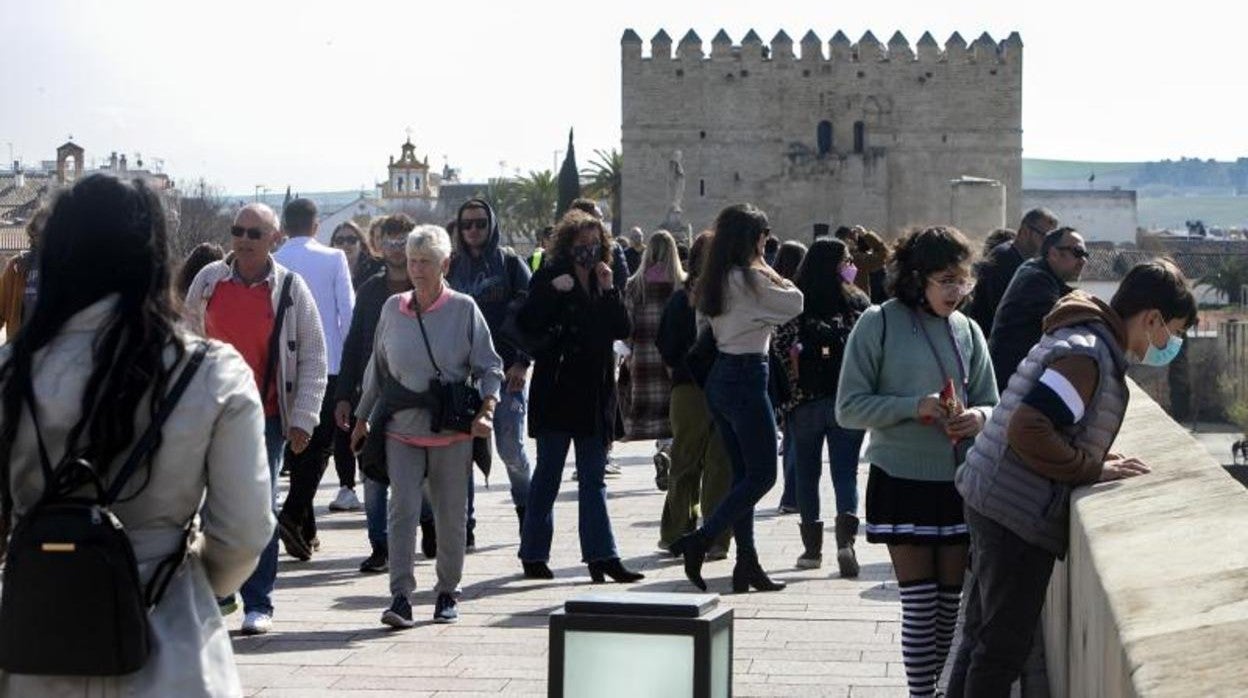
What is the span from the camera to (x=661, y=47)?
91.2 meters

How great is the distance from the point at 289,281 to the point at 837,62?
85.7 metres

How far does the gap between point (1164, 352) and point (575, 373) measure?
4.05 metres

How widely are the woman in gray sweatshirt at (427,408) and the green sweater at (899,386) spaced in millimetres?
2112

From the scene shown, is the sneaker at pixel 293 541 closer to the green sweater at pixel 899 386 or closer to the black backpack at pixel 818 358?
the black backpack at pixel 818 358

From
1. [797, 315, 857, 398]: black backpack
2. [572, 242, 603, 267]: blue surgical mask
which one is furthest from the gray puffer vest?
[797, 315, 857, 398]: black backpack

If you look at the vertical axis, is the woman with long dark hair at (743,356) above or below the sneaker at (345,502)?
above

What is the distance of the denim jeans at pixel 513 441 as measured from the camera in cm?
1085

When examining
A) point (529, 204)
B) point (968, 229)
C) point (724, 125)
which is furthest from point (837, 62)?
point (529, 204)

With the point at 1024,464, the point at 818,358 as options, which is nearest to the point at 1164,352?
the point at 1024,464

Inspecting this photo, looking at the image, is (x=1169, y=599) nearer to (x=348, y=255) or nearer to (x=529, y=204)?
(x=348, y=255)

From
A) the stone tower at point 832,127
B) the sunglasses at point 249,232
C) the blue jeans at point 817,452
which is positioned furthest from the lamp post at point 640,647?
the stone tower at point 832,127

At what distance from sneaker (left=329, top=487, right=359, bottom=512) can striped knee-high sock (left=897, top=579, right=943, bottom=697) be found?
20.5ft

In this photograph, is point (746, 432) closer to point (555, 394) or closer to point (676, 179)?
point (555, 394)

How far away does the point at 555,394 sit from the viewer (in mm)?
9664
